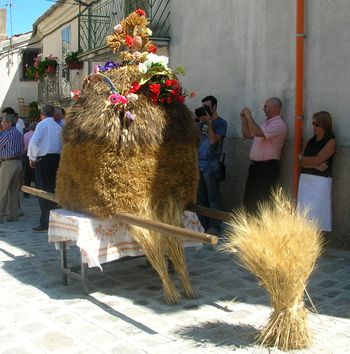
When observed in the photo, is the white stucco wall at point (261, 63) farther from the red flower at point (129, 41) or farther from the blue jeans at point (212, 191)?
the red flower at point (129, 41)

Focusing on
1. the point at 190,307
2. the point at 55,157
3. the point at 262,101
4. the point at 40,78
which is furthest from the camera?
Result: the point at 40,78

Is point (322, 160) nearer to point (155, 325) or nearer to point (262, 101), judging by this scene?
point (262, 101)

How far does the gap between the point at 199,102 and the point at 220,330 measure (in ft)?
17.5

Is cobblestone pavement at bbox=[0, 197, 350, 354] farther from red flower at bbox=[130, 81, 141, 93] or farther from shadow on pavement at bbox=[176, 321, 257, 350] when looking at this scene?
red flower at bbox=[130, 81, 141, 93]

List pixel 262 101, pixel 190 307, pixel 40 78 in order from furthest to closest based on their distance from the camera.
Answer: pixel 40 78 < pixel 262 101 < pixel 190 307

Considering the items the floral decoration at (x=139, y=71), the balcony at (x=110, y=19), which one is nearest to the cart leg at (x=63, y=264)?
the floral decoration at (x=139, y=71)

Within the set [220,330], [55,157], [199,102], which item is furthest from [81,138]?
[199,102]

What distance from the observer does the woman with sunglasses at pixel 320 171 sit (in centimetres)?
593

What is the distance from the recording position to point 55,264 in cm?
584

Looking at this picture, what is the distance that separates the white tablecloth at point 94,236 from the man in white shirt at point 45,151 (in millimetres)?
2928

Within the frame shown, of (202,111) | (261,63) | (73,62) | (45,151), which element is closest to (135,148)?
(202,111)

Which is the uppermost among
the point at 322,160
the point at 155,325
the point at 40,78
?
the point at 40,78

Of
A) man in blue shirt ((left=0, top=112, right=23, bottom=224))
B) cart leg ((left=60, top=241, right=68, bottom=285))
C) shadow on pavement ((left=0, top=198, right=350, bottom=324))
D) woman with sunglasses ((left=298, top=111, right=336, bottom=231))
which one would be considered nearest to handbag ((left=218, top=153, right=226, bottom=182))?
shadow on pavement ((left=0, top=198, right=350, bottom=324))

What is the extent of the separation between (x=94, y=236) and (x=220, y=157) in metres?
3.16
